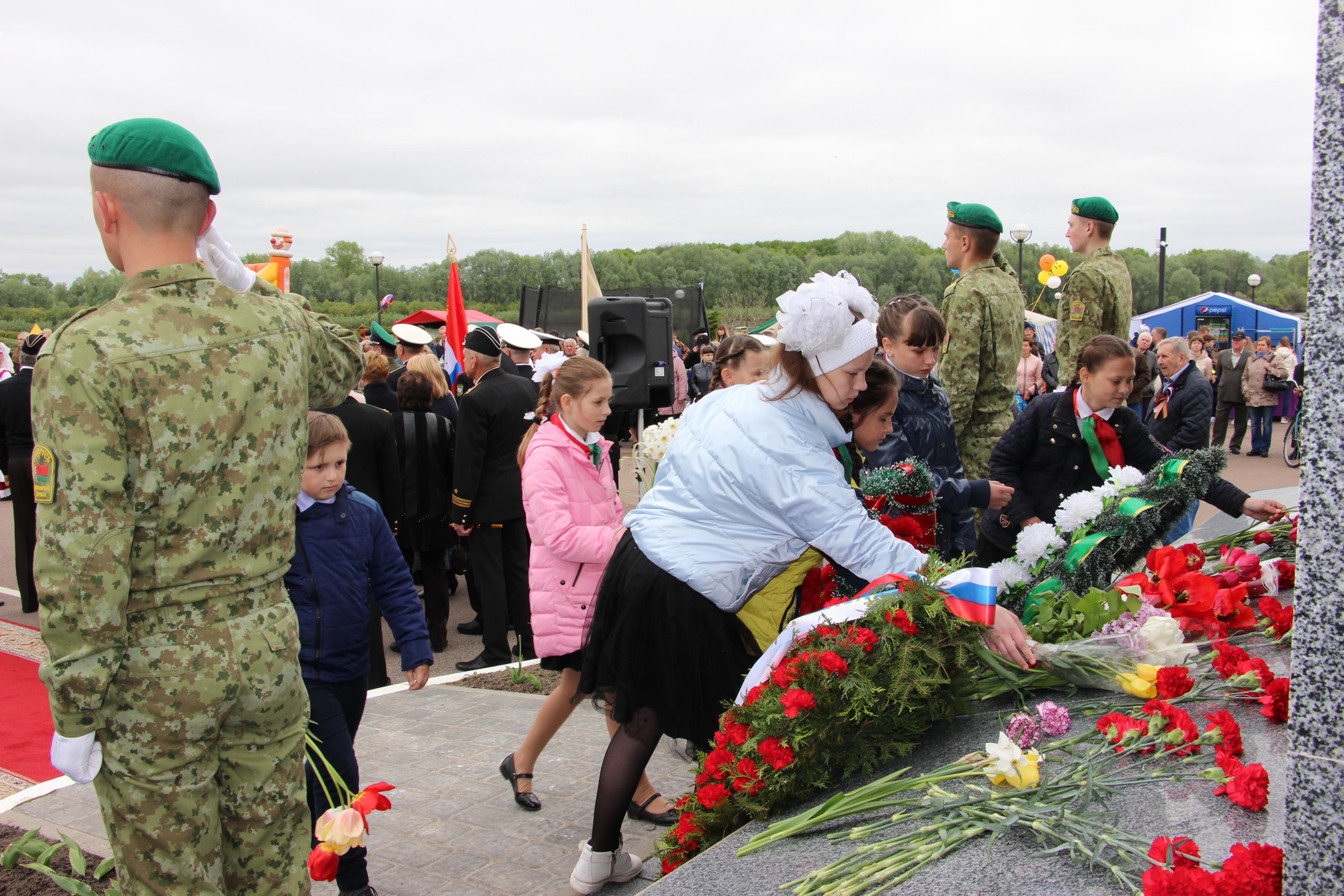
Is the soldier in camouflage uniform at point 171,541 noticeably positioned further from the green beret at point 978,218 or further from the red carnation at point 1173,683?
the green beret at point 978,218

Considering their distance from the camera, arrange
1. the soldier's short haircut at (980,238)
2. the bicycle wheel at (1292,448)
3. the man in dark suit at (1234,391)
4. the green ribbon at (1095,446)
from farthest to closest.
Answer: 1. the man in dark suit at (1234,391)
2. the bicycle wheel at (1292,448)
3. the soldier's short haircut at (980,238)
4. the green ribbon at (1095,446)

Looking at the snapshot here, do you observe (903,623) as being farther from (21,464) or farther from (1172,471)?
(21,464)

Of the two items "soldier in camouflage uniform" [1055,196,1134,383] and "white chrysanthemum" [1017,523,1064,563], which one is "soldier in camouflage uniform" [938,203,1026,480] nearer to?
"soldier in camouflage uniform" [1055,196,1134,383]

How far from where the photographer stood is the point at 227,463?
6.86 ft

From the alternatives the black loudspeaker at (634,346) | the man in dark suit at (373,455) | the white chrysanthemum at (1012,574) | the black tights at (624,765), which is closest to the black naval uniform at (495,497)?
the man in dark suit at (373,455)

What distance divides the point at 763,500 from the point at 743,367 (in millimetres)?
2698

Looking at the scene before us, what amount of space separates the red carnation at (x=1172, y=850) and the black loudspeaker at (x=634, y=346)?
6.39m

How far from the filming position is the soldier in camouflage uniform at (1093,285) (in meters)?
5.41

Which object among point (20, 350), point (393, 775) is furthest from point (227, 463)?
point (20, 350)

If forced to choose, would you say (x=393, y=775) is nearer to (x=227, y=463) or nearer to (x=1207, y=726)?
(x=227, y=463)

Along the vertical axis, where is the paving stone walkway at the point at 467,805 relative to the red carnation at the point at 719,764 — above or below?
below

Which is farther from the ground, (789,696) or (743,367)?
(743,367)

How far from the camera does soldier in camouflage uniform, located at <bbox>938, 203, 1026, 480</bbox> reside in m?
5.05

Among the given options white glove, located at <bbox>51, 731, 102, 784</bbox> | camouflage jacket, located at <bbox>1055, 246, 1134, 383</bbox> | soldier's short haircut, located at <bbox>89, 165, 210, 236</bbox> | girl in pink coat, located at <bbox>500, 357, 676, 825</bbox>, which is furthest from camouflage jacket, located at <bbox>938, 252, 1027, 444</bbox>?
white glove, located at <bbox>51, 731, 102, 784</bbox>
